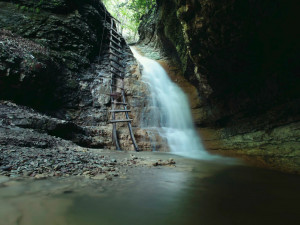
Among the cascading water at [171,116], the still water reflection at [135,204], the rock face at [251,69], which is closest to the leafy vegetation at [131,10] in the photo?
the cascading water at [171,116]

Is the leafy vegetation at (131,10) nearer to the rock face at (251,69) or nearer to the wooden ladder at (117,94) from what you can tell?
the wooden ladder at (117,94)

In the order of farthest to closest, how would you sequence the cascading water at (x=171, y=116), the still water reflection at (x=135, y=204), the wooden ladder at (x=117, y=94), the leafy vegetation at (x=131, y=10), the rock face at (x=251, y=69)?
the leafy vegetation at (x=131, y=10) < the cascading water at (x=171, y=116) < the wooden ladder at (x=117, y=94) < the rock face at (x=251, y=69) < the still water reflection at (x=135, y=204)

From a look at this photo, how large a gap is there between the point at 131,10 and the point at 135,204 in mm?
22838

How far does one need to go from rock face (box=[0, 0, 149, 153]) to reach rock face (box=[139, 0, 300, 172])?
3434 mm

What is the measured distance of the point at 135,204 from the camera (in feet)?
4.91

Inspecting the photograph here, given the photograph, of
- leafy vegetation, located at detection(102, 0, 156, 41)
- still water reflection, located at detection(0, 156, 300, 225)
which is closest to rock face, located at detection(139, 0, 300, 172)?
still water reflection, located at detection(0, 156, 300, 225)

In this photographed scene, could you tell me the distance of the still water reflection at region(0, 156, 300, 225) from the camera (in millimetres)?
1202

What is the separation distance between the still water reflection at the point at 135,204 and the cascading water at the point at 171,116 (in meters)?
4.40

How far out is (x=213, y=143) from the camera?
7062mm

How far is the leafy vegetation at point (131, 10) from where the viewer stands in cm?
1419

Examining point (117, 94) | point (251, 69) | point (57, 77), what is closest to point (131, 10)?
point (117, 94)

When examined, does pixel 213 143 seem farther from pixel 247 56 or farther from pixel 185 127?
pixel 247 56

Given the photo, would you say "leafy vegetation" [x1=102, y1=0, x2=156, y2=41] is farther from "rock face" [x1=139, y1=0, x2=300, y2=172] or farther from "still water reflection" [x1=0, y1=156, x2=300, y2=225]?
"still water reflection" [x1=0, y1=156, x2=300, y2=225]

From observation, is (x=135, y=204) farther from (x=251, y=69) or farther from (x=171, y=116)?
(x=171, y=116)
